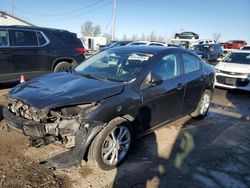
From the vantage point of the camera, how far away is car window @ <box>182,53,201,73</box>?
507 cm

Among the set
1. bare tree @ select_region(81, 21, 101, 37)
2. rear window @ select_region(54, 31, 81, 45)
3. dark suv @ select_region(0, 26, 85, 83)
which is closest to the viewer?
dark suv @ select_region(0, 26, 85, 83)

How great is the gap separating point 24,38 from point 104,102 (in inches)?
205

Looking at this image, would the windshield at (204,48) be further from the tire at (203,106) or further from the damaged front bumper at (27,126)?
the damaged front bumper at (27,126)

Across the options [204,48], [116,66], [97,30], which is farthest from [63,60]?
[97,30]

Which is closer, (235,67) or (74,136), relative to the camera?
(74,136)

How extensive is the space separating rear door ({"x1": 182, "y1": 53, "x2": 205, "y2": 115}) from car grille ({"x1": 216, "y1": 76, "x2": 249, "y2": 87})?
13.1 feet

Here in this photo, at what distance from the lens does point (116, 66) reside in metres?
4.38

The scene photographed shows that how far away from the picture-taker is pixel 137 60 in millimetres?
4324

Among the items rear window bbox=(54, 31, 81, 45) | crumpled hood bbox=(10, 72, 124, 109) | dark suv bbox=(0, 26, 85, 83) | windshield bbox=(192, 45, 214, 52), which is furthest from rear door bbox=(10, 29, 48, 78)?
windshield bbox=(192, 45, 214, 52)

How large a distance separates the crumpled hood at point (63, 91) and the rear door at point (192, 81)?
178cm

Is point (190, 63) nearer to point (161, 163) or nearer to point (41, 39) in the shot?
point (161, 163)

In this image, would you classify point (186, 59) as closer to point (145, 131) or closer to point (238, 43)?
point (145, 131)

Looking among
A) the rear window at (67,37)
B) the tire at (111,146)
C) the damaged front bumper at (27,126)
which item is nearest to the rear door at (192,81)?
the tire at (111,146)

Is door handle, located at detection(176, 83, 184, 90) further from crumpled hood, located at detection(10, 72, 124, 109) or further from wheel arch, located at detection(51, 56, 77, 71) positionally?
Answer: wheel arch, located at detection(51, 56, 77, 71)
